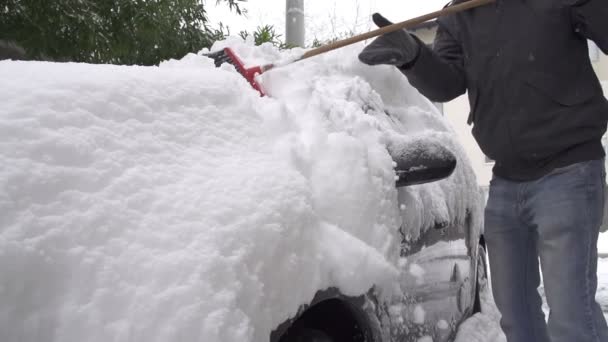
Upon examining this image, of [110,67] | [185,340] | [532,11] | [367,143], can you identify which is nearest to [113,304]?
[185,340]

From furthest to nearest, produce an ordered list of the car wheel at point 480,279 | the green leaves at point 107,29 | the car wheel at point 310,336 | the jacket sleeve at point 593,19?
the green leaves at point 107,29 → the car wheel at point 480,279 → the jacket sleeve at point 593,19 → the car wheel at point 310,336

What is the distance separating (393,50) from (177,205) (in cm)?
117

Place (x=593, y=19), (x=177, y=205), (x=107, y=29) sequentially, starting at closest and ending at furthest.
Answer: (x=177, y=205)
(x=593, y=19)
(x=107, y=29)

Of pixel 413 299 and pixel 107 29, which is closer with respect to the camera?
pixel 413 299

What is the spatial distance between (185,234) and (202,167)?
259mm

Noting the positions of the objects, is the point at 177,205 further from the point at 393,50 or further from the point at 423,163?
the point at 393,50

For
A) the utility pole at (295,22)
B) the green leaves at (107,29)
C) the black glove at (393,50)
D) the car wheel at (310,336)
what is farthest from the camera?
the utility pole at (295,22)

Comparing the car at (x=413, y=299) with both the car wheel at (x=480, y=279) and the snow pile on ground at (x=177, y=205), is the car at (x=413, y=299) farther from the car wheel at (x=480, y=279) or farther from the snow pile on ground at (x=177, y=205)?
the car wheel at (x=480, y=279)

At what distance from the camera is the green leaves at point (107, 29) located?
4.91 m

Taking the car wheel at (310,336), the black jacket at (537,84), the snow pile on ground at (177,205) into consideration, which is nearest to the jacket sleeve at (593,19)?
the black jacket at (537,84)

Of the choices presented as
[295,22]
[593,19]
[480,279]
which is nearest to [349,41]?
[593,19]

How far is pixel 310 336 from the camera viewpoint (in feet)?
5.67

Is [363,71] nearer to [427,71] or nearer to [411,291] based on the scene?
[427,71]

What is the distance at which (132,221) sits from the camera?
51.1 inches
